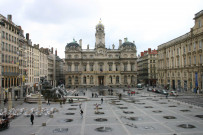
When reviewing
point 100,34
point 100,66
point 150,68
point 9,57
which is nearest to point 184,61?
point 150,68

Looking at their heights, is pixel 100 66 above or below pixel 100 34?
below

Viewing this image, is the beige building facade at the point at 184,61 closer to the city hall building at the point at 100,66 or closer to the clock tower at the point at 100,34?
the city hall building at the point at 100,66

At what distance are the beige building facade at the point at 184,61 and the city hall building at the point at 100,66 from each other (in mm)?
17413

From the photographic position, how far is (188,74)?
2371 inches

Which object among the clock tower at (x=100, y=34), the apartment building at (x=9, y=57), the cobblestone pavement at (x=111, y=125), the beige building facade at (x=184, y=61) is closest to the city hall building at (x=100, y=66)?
the clock tower at (x=100, y=34)

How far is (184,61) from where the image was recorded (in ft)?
206

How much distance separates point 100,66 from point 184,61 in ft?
144

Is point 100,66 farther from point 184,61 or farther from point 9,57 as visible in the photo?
point 9,57

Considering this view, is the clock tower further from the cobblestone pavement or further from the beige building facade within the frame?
the cobblestone pavement

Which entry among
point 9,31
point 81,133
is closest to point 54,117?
point 81,133

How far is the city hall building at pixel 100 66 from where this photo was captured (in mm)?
93250

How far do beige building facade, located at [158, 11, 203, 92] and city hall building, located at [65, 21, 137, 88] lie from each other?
57.1 ft

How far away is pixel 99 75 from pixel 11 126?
2832 inches

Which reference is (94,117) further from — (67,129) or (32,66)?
(32,66)
